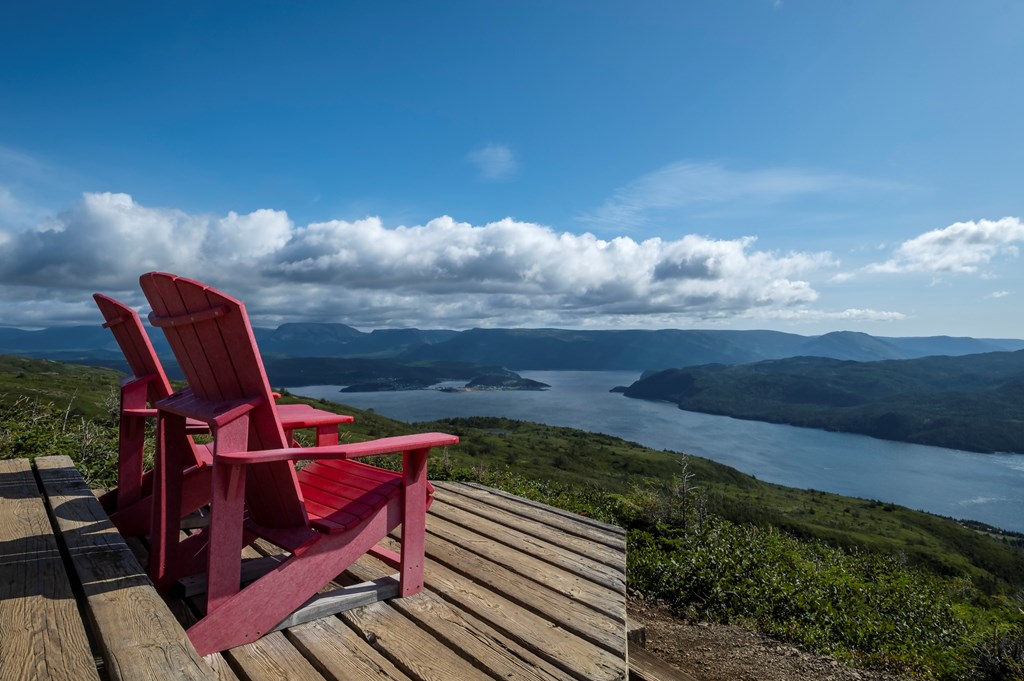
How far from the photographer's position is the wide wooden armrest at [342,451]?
2008 mm

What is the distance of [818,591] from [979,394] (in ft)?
664

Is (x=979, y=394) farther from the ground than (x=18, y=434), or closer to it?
closer to it

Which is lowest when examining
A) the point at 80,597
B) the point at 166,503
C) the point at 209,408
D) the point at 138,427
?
the point at 80,597

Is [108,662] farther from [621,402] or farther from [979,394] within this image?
[979,394]

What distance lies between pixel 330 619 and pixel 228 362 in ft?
4.14

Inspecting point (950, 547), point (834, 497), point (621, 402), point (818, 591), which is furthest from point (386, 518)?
point (621, 402)

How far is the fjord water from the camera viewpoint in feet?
268

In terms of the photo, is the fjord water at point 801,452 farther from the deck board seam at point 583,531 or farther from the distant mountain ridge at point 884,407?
the deck board seam at point 583,531

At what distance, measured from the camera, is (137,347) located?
10.2 feet

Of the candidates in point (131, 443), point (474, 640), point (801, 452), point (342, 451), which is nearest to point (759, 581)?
point (474, 640)

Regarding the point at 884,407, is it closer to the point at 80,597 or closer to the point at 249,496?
the point at 249,496

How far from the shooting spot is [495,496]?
16.4 ft

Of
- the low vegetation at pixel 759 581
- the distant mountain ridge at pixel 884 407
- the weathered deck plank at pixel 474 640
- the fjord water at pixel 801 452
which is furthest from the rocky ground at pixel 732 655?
the distant mountain ridge at pixel 884 407

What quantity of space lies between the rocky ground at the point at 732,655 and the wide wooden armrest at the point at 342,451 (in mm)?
1775
